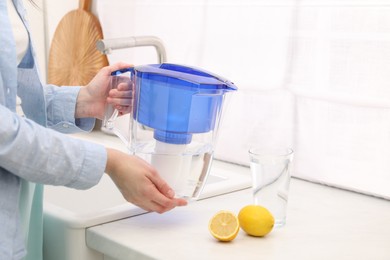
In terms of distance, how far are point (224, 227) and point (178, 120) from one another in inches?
7.3

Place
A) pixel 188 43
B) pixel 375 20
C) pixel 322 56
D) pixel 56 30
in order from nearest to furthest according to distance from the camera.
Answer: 1. pixel 375 20
2. pixel 322 56
3. pixel 188 43
4. pixel 56 30

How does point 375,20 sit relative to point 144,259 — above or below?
above

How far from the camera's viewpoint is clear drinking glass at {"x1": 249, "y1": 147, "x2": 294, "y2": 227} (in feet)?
3.43

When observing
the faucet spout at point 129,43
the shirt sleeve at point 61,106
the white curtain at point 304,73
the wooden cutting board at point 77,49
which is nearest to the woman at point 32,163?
the shirt sleeve at point 61,106

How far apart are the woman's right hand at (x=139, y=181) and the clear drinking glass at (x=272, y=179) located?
0.19m

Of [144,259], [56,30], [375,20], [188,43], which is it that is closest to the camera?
[144,259]

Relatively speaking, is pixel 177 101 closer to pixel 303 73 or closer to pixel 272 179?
pixel 272 179

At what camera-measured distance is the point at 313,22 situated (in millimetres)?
1307

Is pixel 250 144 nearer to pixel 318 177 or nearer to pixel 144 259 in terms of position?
pixel 318 177

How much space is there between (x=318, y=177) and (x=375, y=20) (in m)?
0.38

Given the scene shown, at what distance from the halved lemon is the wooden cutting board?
0.98 m

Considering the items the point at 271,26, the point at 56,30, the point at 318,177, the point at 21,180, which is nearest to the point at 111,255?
the point at 21,180

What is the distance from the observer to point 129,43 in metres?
1.37

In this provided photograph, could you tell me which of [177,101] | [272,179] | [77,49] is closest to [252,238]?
[272,179]
